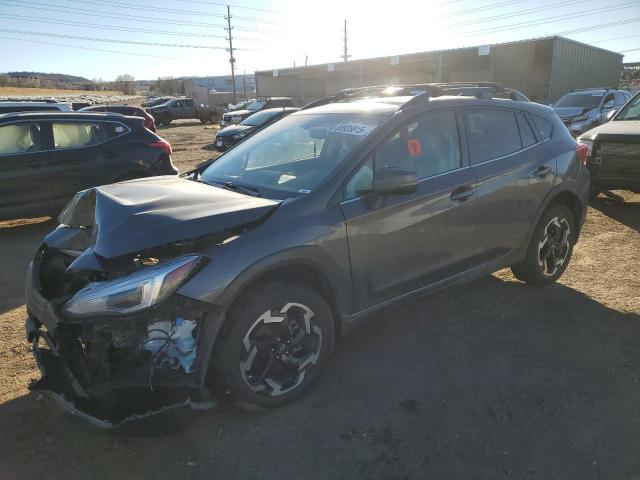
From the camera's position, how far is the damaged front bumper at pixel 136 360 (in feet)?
7.54

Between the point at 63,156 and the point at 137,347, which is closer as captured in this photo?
the point at 137,347

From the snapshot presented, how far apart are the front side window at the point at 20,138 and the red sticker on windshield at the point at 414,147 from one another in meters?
5.91

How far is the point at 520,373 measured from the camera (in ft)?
10.5

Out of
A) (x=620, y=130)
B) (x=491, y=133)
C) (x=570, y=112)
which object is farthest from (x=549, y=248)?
(x=570, y=112)

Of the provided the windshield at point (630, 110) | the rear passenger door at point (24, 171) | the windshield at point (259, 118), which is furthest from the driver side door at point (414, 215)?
the windshield at point (259, 118)

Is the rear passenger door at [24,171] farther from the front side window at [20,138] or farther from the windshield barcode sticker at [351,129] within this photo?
the windshield barcode sticker at [351,129]

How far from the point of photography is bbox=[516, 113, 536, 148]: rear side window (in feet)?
13.6

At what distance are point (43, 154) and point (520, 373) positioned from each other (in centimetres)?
683

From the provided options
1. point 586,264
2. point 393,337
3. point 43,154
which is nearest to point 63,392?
point 393,337

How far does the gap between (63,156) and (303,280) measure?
576 centimetres

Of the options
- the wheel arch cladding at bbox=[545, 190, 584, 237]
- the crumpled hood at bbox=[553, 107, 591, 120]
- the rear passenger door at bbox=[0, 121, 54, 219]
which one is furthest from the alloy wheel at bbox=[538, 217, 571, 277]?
the crumpled hood at bbox=[553, 107, 591, 120]

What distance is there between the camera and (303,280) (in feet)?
9.42

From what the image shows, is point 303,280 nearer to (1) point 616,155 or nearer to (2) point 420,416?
(2) point 420,416

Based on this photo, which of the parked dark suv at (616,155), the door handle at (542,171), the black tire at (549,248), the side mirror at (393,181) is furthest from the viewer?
the parked dark suv at (616,155)
